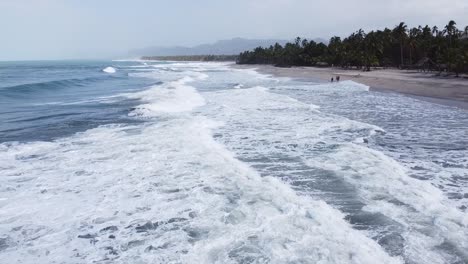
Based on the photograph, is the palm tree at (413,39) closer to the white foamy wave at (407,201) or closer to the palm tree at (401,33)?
the palm tree at (401,33)

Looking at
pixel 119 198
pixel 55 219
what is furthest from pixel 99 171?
pixel 55 219

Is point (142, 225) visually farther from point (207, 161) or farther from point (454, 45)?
point (454, 45)

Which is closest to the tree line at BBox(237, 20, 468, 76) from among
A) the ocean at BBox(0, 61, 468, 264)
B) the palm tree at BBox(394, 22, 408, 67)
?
the palm tree at BBox(394, 22, 408, 67)

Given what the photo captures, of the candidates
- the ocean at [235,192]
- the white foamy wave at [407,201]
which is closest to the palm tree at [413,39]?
the ocean at [235,192]

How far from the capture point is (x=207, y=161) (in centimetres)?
1066

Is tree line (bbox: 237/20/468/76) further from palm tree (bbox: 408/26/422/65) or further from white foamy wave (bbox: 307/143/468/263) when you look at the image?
white foamy wave (bbox: 307/143/468/263)

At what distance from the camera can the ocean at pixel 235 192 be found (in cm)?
594

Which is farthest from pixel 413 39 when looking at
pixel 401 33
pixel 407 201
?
pixel 407 201

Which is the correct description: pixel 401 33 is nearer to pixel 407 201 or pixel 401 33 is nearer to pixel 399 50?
pixel 399 50

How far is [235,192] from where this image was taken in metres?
8.30

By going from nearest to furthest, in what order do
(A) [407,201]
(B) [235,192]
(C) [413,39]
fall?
(A) [407,201], (B) [235,192], (C) [413,39]

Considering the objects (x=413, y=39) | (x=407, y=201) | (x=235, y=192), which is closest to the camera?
(x=407, y=201)

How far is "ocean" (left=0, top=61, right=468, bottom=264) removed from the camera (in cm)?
594

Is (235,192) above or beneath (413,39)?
beneath
